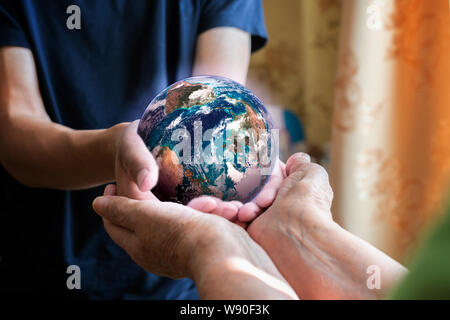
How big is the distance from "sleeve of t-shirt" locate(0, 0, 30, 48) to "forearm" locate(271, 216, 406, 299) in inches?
38.8

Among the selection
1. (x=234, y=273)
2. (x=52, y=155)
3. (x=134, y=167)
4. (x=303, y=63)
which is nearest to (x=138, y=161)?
(x=134, y=167)

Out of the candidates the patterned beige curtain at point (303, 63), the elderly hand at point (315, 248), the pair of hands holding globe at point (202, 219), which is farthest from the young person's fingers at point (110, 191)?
the patterned beige curtain at point (303, 63)

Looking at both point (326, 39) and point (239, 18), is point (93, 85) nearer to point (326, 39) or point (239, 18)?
point (239, 18)

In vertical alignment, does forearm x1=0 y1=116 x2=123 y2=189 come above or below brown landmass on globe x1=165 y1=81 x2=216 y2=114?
below

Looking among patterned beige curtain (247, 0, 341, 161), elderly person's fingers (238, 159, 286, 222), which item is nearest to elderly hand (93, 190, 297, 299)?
elderly person's fingers (238, 159, 286, 222)

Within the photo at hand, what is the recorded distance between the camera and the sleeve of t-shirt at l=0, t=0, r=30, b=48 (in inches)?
47.0

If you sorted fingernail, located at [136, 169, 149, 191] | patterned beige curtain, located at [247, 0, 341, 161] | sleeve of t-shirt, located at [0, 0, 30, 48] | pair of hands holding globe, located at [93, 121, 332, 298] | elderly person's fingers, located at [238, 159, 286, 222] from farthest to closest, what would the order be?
patterned beige curtain, located at [247, 0, 341, 161] → sleeve of t-shirt, located at [0, 0, 30, 48] → elderly person's fingers, located at [238, 159, 286, 222] → fingernail, located at [136, 169, 149, 191] → pair of hands holding globe, located at [93, 121, 332, 298]

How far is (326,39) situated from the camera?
2152 millimetres

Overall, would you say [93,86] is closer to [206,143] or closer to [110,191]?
[110,191]

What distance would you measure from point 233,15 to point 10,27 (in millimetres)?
680

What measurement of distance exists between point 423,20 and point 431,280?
5.50 ft

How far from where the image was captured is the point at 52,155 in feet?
3.79

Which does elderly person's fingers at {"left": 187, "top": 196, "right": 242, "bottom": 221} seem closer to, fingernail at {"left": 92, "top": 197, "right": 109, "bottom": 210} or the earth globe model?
the earth globe model

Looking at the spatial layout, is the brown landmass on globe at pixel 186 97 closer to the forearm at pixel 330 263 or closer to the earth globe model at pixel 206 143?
the earth globe model at pixel 206 143
